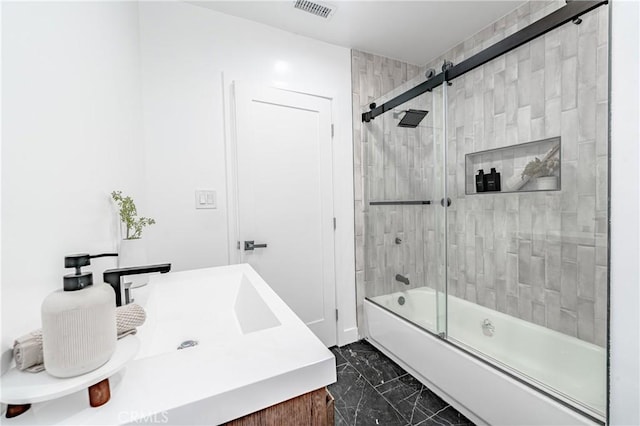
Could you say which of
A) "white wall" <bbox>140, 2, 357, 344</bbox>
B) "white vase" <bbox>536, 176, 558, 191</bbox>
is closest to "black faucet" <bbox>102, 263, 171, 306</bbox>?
"white wall" <bbox>140, 2, 357, 344</bbox>

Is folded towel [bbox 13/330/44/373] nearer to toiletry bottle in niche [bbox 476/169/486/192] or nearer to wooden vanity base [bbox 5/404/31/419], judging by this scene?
wooden vanity base [bbox 5/404/31/419]

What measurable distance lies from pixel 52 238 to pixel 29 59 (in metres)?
0.34

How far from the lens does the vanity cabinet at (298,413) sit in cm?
47

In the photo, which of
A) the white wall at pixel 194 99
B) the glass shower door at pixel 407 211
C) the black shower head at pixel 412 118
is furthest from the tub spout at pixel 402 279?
the white wall at pixel 194 99

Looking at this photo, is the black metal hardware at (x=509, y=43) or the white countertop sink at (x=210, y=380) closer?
the white countertop sink at (x=210, y=380)

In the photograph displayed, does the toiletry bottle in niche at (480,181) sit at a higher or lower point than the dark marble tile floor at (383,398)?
higher

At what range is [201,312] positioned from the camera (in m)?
1.09

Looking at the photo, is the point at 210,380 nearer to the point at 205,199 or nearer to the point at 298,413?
the point at 298,413

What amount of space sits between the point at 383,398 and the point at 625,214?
148 cm

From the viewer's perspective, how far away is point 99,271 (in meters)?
0.80

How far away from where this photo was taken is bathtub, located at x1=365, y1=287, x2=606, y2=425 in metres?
1.15

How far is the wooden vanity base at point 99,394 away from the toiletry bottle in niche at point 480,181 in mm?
2270

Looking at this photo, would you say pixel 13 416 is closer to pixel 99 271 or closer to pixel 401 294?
pixel 99 271

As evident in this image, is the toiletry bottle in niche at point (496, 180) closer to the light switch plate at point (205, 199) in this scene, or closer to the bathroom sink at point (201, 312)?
the bathroom sink at point (201, 312)
